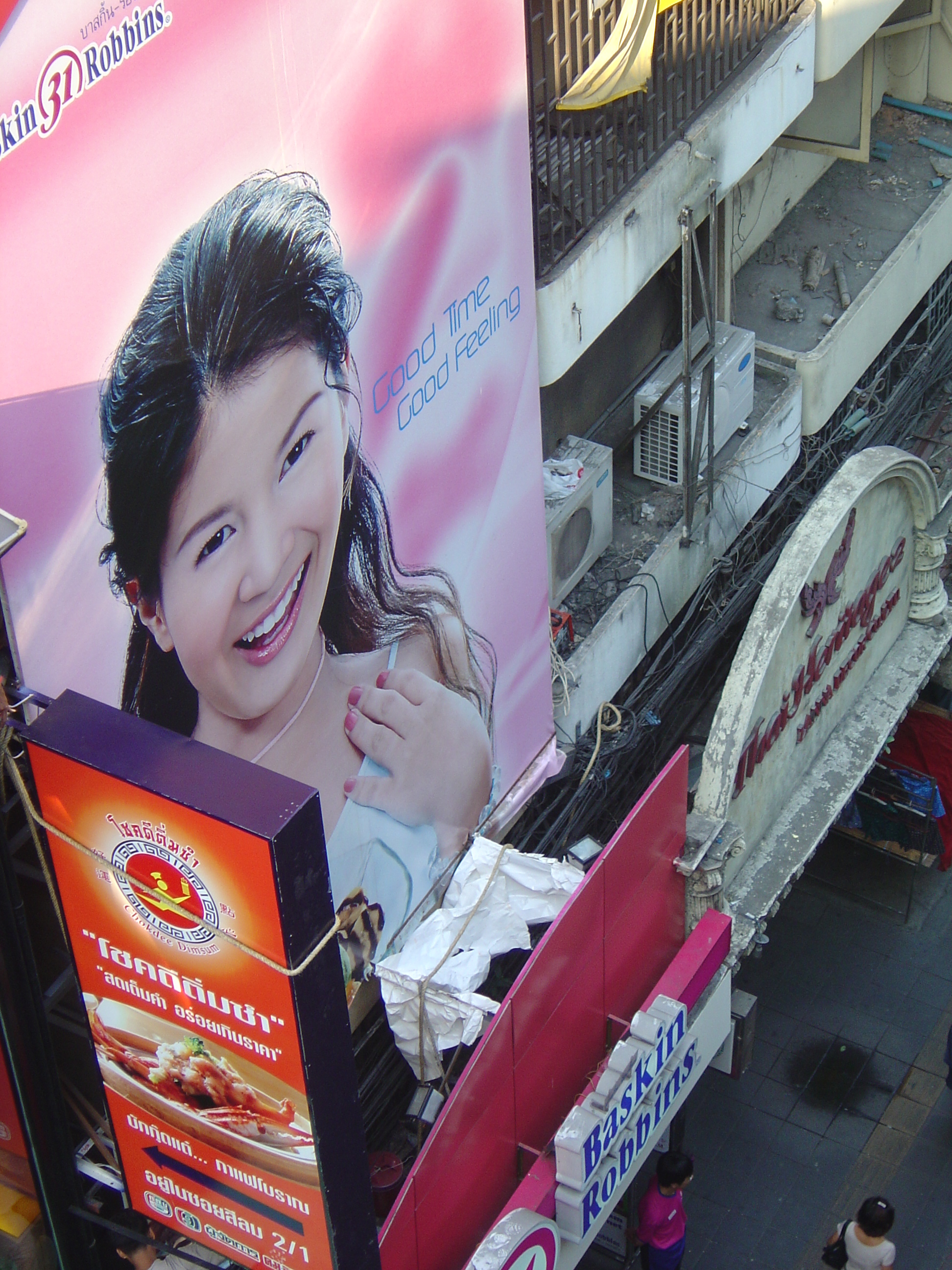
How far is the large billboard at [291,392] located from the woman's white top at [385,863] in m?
0.02

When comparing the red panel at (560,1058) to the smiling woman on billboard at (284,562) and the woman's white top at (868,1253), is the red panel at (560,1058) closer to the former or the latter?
the smiling woman on billboard at (284,562)

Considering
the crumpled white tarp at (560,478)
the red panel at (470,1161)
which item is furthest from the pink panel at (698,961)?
the crumpled white tarp at (560,478)

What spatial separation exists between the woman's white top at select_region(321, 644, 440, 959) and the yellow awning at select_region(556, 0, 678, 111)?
12.8ft

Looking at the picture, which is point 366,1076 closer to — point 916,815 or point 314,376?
point 314,376

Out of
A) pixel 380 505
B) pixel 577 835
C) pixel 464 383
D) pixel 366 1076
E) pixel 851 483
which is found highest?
pixel 851 483

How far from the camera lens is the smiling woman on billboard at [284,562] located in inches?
295

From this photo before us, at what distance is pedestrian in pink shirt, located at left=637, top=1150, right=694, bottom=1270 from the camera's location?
11523 millimetres

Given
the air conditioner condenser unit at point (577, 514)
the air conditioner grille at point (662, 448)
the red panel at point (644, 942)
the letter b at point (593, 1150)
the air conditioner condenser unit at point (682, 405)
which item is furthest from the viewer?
the air conditioner grille at point (662, 448)

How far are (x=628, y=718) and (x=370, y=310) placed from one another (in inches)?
204

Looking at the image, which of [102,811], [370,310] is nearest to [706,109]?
[370,310]

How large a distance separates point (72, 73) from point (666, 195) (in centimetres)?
620

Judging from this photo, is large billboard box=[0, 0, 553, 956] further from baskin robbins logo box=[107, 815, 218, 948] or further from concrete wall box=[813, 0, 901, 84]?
concrete wall box=[813, 0, 901, 84]

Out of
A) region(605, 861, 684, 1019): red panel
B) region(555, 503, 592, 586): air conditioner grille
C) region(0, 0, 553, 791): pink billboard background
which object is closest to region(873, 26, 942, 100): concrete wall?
region(555, 503, 592, 586): air conditioner grille

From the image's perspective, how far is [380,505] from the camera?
9.43m
